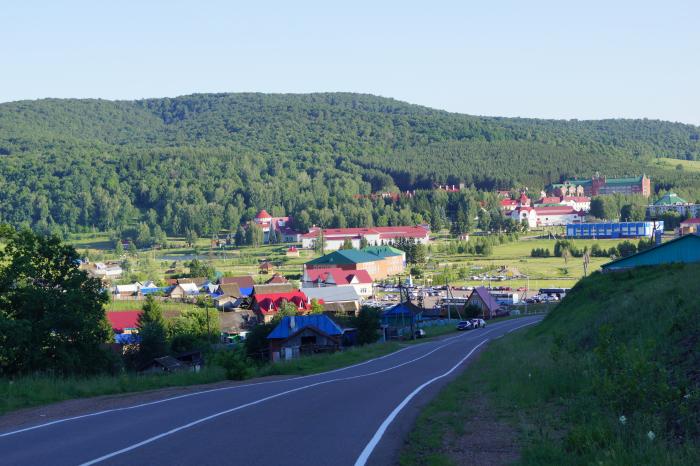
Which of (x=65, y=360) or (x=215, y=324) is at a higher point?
(x=65, y=360)

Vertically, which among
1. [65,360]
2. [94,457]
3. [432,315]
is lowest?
[432,315]

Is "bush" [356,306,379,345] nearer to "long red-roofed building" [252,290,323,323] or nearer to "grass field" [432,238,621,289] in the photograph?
"long red-roofed building" [252,290,323,323]

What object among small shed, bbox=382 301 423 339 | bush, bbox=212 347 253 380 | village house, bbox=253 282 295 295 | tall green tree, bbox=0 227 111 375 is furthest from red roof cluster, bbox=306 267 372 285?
bush, bbox=212 347 253 380

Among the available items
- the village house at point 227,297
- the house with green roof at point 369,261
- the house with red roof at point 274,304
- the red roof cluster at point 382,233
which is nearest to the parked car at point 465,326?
the house with red roof at point 274,304

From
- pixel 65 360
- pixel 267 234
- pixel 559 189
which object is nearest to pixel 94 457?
pixel 65 360

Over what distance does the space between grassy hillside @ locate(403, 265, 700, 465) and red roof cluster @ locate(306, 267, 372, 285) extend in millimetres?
61166

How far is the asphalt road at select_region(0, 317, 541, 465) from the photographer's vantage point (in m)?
7.83

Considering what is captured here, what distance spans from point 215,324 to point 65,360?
90.3ft

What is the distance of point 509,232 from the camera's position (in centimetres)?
12431

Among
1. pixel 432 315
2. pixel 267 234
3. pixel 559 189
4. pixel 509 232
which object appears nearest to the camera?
pixel 432 315

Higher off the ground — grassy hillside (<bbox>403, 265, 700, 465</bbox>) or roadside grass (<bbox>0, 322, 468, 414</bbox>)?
grassy hillside (<bbox>403, 265, 700, 465</bbox>)

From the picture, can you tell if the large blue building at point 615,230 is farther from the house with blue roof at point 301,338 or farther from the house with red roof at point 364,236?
the house with blue roof at point 301,338

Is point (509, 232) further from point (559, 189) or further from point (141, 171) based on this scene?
point (141, 171)

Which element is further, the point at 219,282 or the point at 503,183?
the point at 503,183
